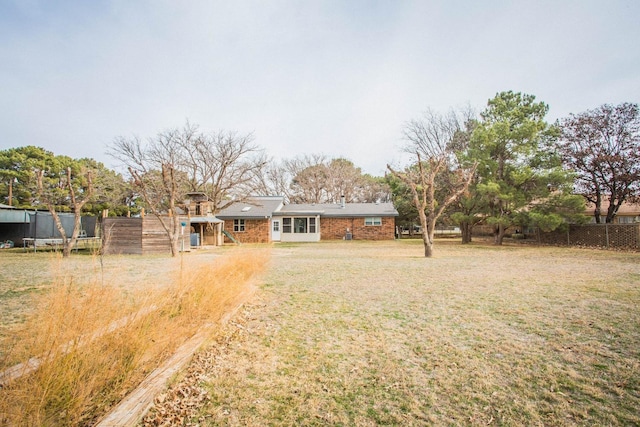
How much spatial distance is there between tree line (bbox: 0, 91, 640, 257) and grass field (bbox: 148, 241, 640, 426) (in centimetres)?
914

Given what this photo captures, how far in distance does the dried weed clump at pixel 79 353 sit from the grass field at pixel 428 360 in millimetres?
384

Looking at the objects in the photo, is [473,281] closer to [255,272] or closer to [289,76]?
[255,272]

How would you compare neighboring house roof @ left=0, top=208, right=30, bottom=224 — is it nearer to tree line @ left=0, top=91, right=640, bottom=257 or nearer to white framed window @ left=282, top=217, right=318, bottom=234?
tree line @ left=0, top=91, right=640, bottom=257

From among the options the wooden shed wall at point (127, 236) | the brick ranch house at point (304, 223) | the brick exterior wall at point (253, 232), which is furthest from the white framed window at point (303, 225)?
the wooden shed wall at point (127, 236)

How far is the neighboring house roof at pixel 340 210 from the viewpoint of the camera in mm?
28141

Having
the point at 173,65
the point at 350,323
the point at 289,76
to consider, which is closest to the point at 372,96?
the point at 289,76

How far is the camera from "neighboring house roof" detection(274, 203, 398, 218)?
28.1 metres

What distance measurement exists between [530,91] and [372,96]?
44.9 ft

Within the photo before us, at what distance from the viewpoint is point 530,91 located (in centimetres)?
2120

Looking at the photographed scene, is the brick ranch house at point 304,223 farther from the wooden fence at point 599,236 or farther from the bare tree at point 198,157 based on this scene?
Answer: the wooden fence at point 599,236

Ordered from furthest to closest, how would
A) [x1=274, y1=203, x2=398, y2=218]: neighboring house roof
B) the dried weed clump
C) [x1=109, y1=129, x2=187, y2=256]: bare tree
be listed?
[x1=274, y1=203, x2=398, y2=218]: neighboring house roof → [x1=109, y1=129, x2=187, y2=256]: bare tree → the dried weed clump

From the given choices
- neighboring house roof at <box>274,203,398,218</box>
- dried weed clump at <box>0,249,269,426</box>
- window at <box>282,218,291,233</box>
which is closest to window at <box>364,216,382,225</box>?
neighboring house roof at <box>274,203,398,218</box>

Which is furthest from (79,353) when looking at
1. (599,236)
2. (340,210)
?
(340,210)

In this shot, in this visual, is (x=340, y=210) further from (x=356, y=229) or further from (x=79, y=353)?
(x=79, y=353)
